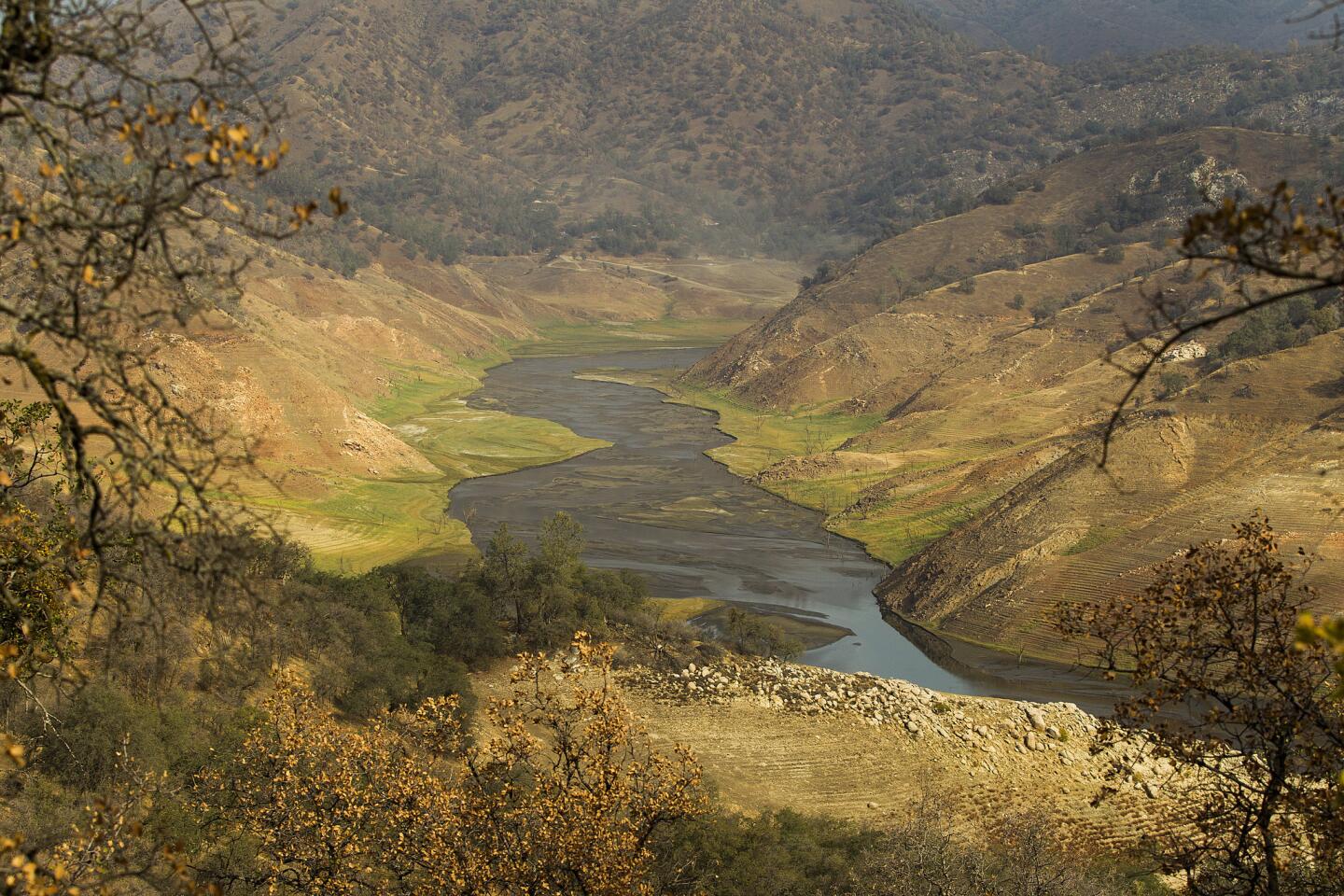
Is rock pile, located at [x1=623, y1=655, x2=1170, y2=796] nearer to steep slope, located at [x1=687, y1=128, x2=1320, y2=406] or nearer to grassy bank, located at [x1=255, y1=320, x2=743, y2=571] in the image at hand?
grassy bank, located at [x1=255, y1=320, x2=743, y2=571]

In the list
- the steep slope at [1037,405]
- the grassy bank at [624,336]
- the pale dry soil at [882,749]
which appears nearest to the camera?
the pale dry soil at [882,749]

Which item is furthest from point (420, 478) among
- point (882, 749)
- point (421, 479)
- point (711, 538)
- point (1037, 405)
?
point (882, 749)

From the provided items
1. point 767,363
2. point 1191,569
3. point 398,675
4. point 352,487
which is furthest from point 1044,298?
point 1191,569

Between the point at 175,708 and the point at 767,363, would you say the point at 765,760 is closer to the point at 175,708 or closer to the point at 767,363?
the point at 175,708

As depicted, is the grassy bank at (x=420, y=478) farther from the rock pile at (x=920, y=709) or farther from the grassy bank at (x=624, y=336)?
the rock pile at (x=920, y=709)

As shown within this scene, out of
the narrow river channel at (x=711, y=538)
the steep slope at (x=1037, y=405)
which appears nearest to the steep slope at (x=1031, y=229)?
the steep slope at (x=1037, y=405)

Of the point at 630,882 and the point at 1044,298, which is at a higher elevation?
the point at 1044,298

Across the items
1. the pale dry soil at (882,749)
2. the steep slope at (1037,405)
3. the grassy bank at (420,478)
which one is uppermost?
the steep slope at (1037,405)

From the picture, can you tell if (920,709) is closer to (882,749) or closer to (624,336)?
(882,749)
